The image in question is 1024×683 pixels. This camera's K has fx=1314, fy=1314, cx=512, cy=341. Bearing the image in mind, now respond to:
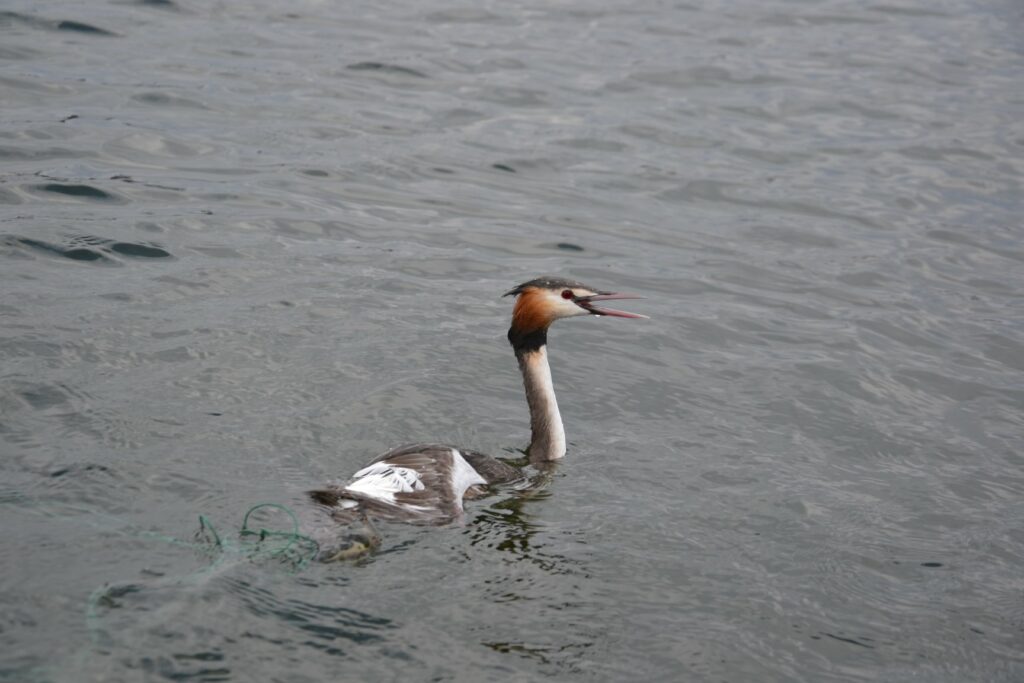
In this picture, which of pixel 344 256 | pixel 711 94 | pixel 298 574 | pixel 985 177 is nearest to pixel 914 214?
pixel 985 177

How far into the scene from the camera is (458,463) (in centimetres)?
755

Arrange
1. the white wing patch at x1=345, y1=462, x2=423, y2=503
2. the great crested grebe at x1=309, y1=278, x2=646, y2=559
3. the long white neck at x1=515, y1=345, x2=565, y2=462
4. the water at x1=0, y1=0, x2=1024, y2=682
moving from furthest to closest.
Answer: the long white neck at x1=515, y1=345, x2=565, y2=462
the white wing patch at x1=345, y1=462, x2=423, y2=503
the great crested grebe at x1=309, y1=278, x2=646, y2=559
the water at x1=0, y1=0, x2=1024, y2=682

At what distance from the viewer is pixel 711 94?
18156mm

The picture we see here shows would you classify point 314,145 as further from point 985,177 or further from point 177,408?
point 985,177

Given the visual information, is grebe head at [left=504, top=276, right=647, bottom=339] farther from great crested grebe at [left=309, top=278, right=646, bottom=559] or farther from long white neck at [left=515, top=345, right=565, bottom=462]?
long white neck at [left=515, top=345, right=565, bottom=462]

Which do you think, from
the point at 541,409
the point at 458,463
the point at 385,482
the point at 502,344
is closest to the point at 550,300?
the point at 541,409

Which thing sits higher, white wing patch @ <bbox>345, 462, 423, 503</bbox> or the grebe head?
the grebe head

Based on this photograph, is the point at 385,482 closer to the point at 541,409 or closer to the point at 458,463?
the point at 458,463

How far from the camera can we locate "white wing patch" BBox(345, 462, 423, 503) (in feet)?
22.9

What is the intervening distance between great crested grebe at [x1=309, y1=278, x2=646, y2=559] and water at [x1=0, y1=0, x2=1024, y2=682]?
172 mm

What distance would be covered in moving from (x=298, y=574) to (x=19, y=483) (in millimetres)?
1722

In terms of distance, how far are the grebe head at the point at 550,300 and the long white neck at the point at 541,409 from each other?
20 centimetres

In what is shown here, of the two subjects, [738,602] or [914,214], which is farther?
[914,214]

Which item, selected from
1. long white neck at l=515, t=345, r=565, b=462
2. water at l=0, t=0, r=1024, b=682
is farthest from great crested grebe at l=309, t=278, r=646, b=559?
water at l=0, t=0, r=1024, b=682
